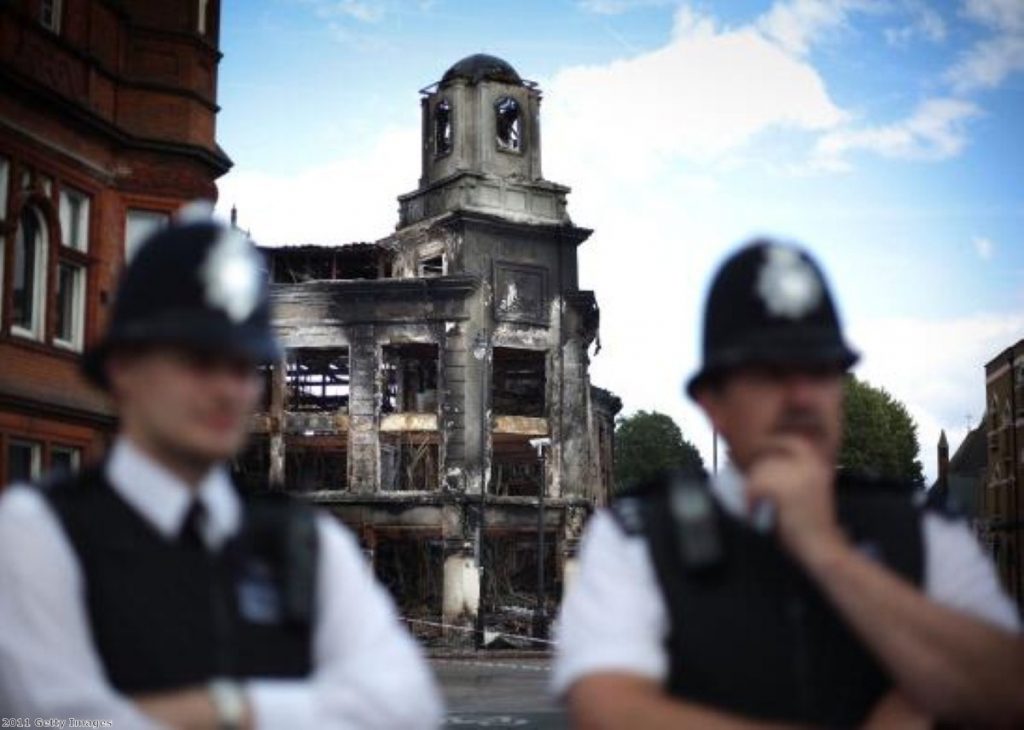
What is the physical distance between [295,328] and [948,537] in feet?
123

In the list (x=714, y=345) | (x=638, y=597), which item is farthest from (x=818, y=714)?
(x=714, y=345)

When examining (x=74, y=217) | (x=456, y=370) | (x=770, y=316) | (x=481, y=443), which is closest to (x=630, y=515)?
(x=770, y=316)

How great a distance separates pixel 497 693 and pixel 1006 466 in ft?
141

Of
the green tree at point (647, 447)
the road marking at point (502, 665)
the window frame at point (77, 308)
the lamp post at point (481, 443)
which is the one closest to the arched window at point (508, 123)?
the lamp post at point (481, 443)

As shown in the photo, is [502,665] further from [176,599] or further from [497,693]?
[176,599]

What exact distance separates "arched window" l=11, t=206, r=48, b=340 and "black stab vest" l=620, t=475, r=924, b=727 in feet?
42.7

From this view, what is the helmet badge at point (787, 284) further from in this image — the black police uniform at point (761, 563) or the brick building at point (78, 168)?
the brick building at point (78, 168)

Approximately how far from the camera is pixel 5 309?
44.3 feet

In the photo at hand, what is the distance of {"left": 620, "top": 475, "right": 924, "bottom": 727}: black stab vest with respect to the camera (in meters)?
2.35

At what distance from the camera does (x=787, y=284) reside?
2592 mm

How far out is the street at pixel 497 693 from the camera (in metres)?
15.4

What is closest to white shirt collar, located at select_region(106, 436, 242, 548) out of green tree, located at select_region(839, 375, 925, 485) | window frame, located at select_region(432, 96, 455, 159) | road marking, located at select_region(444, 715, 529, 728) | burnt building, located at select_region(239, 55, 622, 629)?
road marking, located at select_region(444, 715, 529, 728)

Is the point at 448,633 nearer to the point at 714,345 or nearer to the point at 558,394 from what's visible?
the point at 558,394

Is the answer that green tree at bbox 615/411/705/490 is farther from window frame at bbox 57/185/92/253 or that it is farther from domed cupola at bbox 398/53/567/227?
window frame at bbox 57/185/92/253
